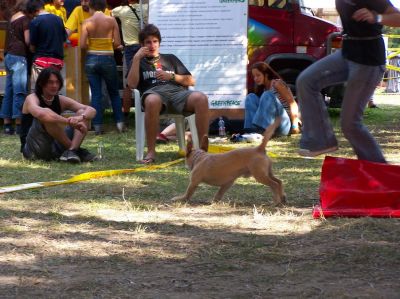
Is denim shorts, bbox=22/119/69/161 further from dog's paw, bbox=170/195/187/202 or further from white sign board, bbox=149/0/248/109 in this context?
white sign board, bbox=149/0/248/109

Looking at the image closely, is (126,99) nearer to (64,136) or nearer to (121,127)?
(121,127)

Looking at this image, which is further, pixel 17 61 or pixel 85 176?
pixel 17 61

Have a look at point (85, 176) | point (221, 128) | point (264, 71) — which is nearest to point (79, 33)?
point (221, 128)

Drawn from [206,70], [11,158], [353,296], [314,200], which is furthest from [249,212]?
[206,70]

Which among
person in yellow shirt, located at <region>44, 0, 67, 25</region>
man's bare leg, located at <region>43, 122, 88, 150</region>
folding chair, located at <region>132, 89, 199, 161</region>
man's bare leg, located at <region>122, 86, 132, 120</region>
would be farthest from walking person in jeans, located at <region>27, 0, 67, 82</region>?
man's bare leg, located at <region>43, 122, 88, 150</region>

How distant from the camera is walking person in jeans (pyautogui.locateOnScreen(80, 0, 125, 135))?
10.9 meters

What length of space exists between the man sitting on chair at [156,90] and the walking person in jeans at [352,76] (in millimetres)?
2739

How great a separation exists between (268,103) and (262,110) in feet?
0.38

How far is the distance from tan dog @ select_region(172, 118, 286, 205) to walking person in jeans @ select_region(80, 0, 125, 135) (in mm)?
5428

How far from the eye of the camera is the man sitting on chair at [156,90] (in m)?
8.22

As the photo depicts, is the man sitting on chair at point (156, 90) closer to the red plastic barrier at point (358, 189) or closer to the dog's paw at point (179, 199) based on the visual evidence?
the dog's paw at point (179, 199)

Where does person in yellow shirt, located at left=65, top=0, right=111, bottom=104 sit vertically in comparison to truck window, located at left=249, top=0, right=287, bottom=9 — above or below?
below

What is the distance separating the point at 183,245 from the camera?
15.0 feet

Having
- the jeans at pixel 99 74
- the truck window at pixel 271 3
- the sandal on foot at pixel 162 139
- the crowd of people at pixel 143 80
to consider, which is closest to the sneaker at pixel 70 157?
the crowd of people at pixel 143 80
